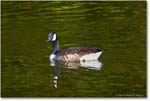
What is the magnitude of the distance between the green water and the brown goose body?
1.1 inches

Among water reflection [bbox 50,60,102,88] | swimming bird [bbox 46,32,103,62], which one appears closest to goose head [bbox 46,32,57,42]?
swimming bird [bbox 46,32,103,62]

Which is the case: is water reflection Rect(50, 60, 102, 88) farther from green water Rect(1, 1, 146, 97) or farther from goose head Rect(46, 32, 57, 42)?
goose head Rect(46, 32, 57, 42)

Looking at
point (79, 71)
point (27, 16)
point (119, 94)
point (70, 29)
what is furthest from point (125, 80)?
point (27, 16)

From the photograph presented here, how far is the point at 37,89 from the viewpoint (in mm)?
1811

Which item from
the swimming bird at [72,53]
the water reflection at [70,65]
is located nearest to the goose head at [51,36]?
the swimming bird at [72,53]

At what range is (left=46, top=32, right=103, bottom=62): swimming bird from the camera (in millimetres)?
1791

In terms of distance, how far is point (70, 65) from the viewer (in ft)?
5.95

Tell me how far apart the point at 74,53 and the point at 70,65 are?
0.07 m

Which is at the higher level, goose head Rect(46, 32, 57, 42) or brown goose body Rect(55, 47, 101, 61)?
goose head Rect(46, 32, 57, 42)

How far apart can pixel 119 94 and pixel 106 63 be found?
19 centimetres

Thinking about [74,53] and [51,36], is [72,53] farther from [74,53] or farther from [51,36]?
[51,36]

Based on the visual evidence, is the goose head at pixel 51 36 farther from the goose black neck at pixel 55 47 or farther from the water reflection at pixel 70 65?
the water reflection at pixel 70 65

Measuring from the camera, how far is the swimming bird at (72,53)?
1.79 m

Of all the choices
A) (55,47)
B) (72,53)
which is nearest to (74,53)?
(72,53)
